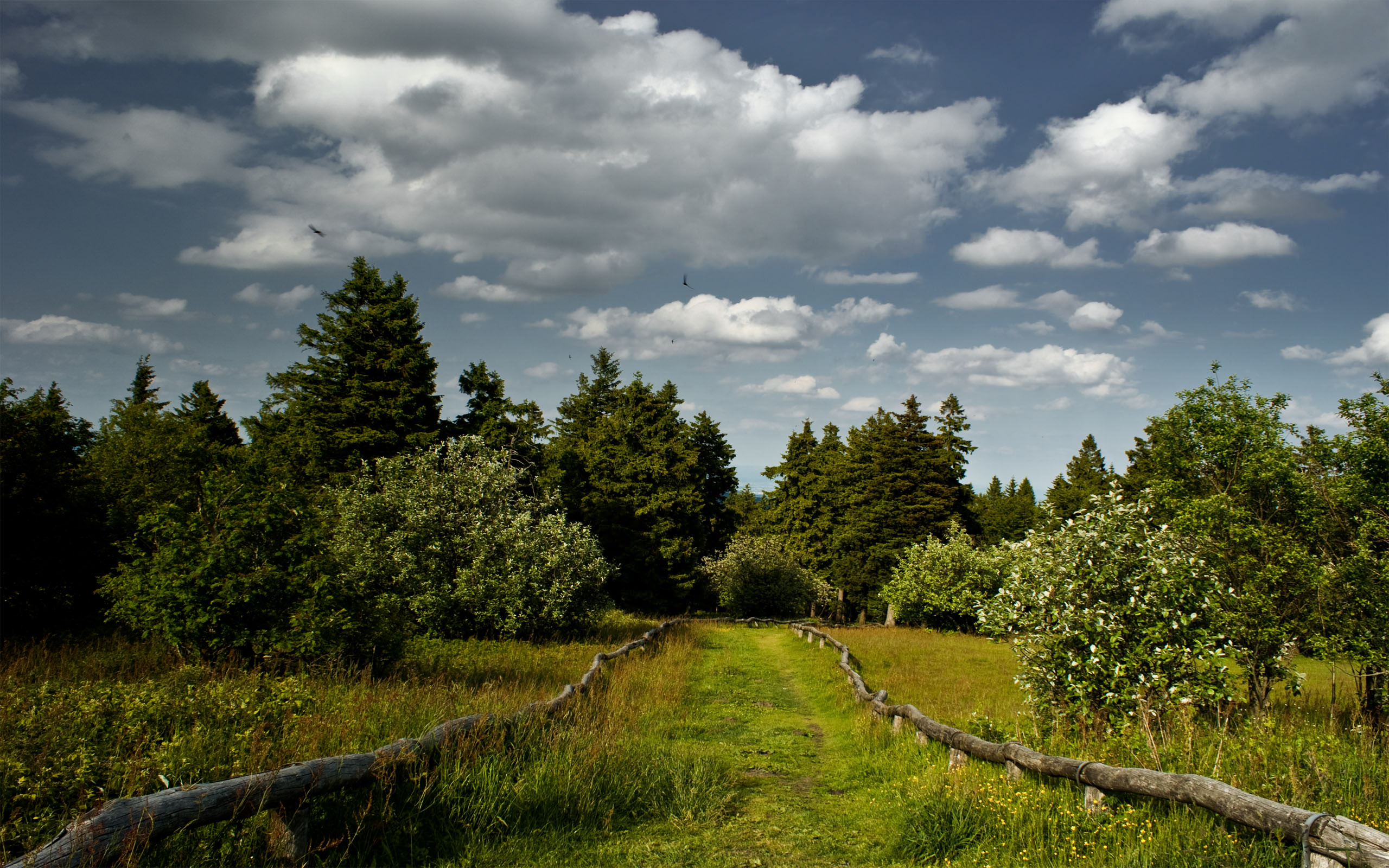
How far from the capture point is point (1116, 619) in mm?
9422

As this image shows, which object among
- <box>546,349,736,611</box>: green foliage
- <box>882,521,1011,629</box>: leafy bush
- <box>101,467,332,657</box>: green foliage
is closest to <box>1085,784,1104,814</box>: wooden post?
<box>101,467,332,657</box>: green foliage

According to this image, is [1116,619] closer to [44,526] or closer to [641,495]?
[44,526]

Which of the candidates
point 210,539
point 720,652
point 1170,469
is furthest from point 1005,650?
point 210,539

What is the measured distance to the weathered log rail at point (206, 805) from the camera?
12.4 feet

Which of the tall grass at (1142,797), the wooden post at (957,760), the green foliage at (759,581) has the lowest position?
the green foliage at (759,581)

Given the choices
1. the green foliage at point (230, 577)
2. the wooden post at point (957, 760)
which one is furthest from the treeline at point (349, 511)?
the wooden post at point (957, 760)

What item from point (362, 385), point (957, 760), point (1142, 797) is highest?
point (362, 385)

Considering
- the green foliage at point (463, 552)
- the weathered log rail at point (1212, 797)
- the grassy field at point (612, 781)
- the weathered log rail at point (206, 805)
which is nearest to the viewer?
the weathered log rail at point (206, 805)

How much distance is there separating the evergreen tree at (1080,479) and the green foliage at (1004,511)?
281 centimetres

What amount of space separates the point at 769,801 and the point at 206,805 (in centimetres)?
549

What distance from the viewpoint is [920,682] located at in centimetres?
1695

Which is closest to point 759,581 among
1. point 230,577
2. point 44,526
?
point 44,526

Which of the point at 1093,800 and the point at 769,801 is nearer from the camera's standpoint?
the point at 1093,800

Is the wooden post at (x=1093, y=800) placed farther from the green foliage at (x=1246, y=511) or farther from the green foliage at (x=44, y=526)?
the green foliage at (x=44, y=526)
